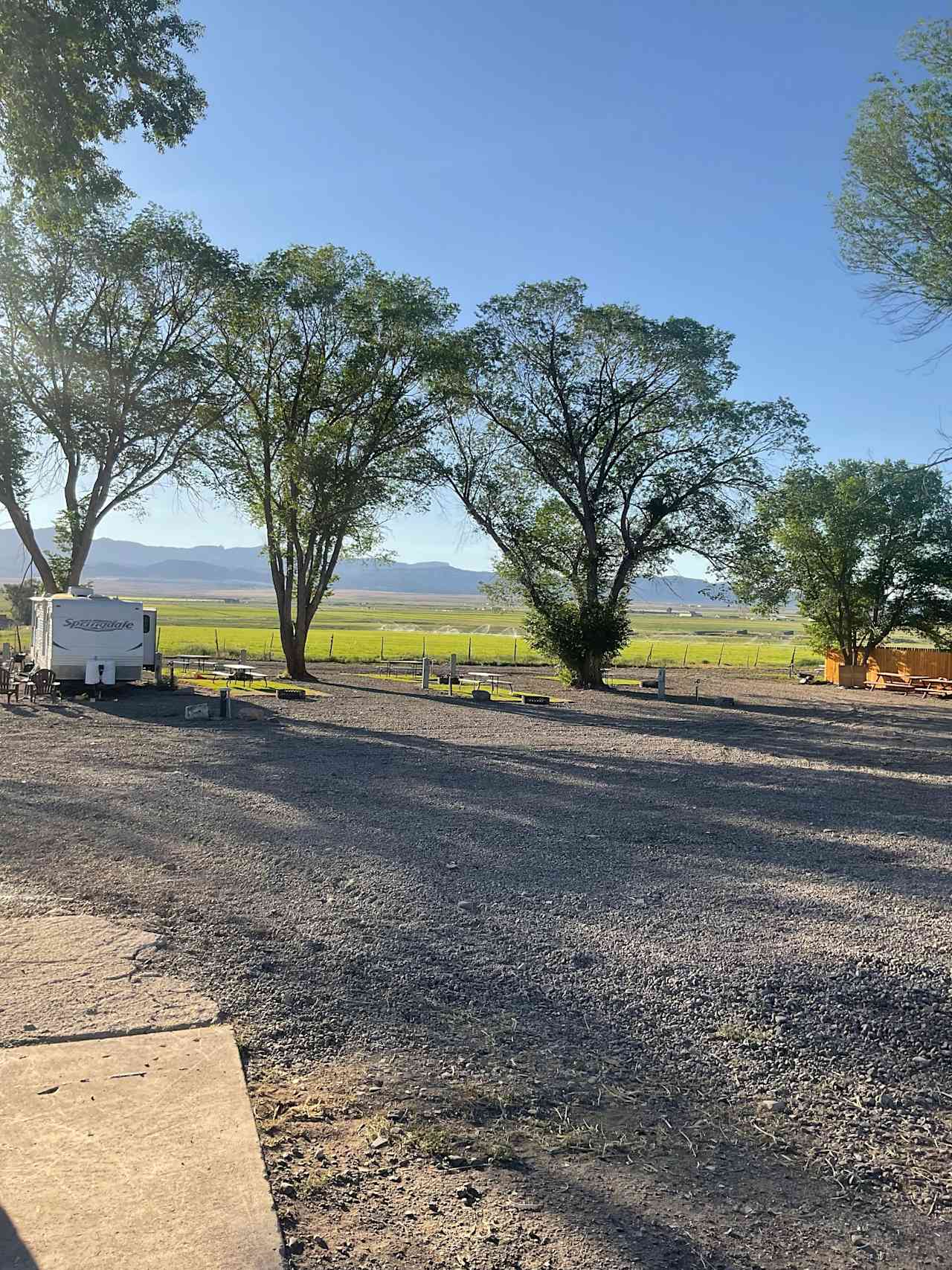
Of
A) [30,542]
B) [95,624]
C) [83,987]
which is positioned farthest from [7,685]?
[83,987]

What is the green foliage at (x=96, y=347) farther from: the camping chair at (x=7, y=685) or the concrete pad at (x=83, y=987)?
the concrete pad at (x=83, y=987)

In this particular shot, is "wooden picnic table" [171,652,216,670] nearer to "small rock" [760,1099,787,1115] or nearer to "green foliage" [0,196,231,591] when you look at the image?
"green foliage" [0,196,231,591]

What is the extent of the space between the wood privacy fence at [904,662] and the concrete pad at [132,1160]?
41011 mm

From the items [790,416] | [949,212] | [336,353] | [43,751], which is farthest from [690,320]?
[43,751]

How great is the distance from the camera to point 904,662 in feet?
140

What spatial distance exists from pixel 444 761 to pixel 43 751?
5778mm

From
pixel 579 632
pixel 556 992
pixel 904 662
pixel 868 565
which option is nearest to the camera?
pixel 556 992

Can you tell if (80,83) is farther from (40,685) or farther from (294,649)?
(294,649)

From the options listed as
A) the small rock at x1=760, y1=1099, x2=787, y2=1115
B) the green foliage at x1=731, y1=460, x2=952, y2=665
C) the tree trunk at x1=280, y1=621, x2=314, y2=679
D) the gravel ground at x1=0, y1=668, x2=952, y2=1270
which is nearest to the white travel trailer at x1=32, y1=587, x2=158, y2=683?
the tree trunk at x1=280, y1=621, x2=314, y2=679

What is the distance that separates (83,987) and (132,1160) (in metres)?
1.76

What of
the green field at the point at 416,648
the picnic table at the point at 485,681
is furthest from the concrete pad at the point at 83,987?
the green field at the point at 416,648

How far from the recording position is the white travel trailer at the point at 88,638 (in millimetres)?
21672

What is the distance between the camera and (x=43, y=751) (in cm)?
1341

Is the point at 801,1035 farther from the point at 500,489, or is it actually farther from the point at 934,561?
the point at 934,561
